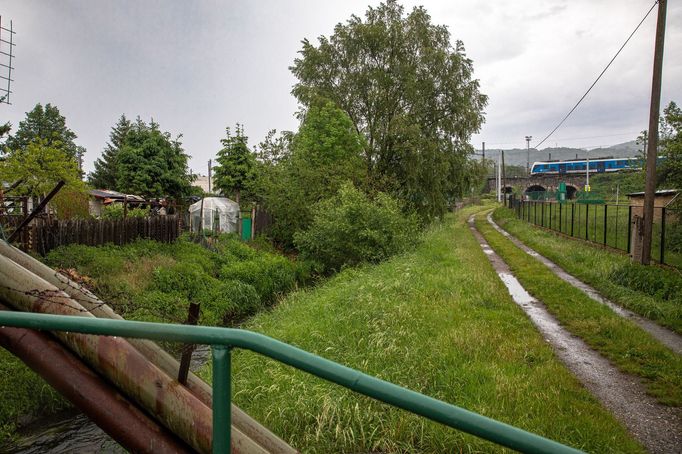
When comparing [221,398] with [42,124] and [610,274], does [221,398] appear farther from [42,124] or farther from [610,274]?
[42,124]

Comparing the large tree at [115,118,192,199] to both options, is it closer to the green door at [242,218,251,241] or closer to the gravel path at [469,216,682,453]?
the green door at [242,218,251,241]

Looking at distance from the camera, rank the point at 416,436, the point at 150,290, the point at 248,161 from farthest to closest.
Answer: the point at 248,161
the point at 150,290
the point at 416,436

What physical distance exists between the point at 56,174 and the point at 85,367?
53.7ft

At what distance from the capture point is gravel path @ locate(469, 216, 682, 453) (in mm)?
4500

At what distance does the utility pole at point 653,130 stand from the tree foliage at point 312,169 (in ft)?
45.9

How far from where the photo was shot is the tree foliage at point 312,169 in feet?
78.0

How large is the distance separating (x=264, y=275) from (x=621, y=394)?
42.8ft

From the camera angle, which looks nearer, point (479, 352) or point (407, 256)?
point (479, 352)

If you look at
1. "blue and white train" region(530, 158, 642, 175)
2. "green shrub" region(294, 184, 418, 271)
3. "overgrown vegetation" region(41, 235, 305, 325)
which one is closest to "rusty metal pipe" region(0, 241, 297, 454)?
"overgrown vegetation" region(41, 235, 305, 325)

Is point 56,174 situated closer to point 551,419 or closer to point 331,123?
point 331,123

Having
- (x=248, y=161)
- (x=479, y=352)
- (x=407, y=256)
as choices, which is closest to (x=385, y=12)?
(x=248, y=161)

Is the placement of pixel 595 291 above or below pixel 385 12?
below

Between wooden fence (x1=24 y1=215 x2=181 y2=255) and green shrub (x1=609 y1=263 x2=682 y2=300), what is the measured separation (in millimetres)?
16016

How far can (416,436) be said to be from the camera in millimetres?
4340
